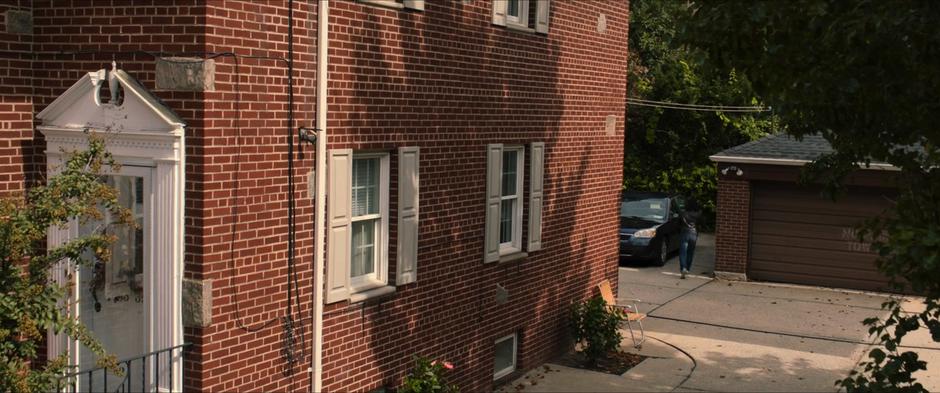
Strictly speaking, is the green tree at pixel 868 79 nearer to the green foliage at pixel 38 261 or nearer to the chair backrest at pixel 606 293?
the green foliage at pixel 38 261

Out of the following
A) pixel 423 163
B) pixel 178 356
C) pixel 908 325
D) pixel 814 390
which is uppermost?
pixel 423 163

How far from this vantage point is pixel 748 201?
21469mm

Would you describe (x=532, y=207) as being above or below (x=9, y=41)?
below

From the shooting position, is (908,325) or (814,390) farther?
(814,390)

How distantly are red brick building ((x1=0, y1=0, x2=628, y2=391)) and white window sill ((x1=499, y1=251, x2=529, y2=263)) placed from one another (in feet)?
0.14

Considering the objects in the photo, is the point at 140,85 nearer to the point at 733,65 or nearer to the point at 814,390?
the point at 733,65

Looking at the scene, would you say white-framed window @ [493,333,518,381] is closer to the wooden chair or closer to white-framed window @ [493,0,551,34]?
the wooden chair

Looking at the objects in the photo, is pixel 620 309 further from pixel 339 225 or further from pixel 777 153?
pixel 777 153

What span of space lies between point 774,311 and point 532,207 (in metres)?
7.05

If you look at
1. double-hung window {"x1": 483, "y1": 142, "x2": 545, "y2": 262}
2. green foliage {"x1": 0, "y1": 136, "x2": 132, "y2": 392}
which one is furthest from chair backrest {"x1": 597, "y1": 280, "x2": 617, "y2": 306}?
green foliage {"x1": 0, "y1": 136, "x2": 132, "y2": 392}

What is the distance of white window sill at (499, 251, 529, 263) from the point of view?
12.7 metres

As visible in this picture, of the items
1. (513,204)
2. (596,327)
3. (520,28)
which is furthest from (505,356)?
(520,28)

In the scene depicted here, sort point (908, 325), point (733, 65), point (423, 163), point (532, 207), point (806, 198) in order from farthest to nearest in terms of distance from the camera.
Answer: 1. point (806, 198)
2. point (532, 207)
3. point (423, 163)
4. point (733, 65)
5. point (908, 325)

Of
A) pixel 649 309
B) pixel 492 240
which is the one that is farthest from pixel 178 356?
pixel 649 309
